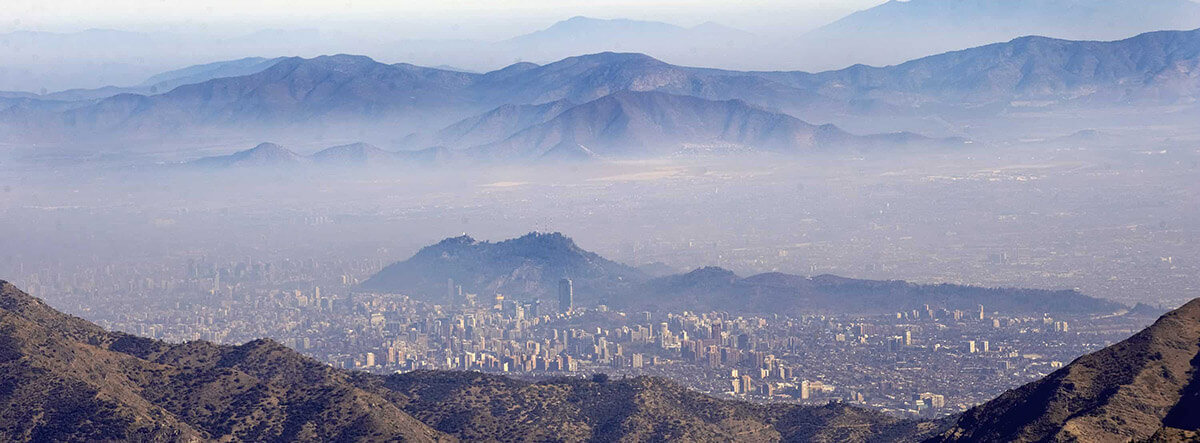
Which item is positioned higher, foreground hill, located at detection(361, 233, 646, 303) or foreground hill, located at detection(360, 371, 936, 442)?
foreground hill, located at detection(360, 371, 936, 442)

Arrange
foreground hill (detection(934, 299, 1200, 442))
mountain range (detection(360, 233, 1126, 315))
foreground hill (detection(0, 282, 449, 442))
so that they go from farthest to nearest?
mountain range (detection(360, 233, 1126, 315)), foreground hill (detection(0, 282, 449, 442)), foreground hill (detection(934, 299, 1200, 442))

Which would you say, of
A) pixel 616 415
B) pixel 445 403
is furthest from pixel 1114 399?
pixel 445 403

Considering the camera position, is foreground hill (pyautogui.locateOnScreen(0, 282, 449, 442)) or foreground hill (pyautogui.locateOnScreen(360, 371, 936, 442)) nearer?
foreground hill (pyautogui.locateOnScreen(0, 282, 449, 442))

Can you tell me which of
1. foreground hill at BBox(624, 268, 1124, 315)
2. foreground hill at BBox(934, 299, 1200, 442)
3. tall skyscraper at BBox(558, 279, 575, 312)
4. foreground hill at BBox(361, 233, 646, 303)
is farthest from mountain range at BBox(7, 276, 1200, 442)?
foreground hill at BBox(361, 233, 646, 303)

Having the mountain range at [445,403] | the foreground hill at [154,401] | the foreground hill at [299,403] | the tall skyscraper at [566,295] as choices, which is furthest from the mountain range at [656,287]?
the foreground hill at [154,401]

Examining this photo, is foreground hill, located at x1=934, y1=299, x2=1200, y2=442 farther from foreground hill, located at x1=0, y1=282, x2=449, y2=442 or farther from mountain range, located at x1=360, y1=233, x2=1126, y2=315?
mountain range, located at x1=360, y1=233, x2=1126, y2=315
